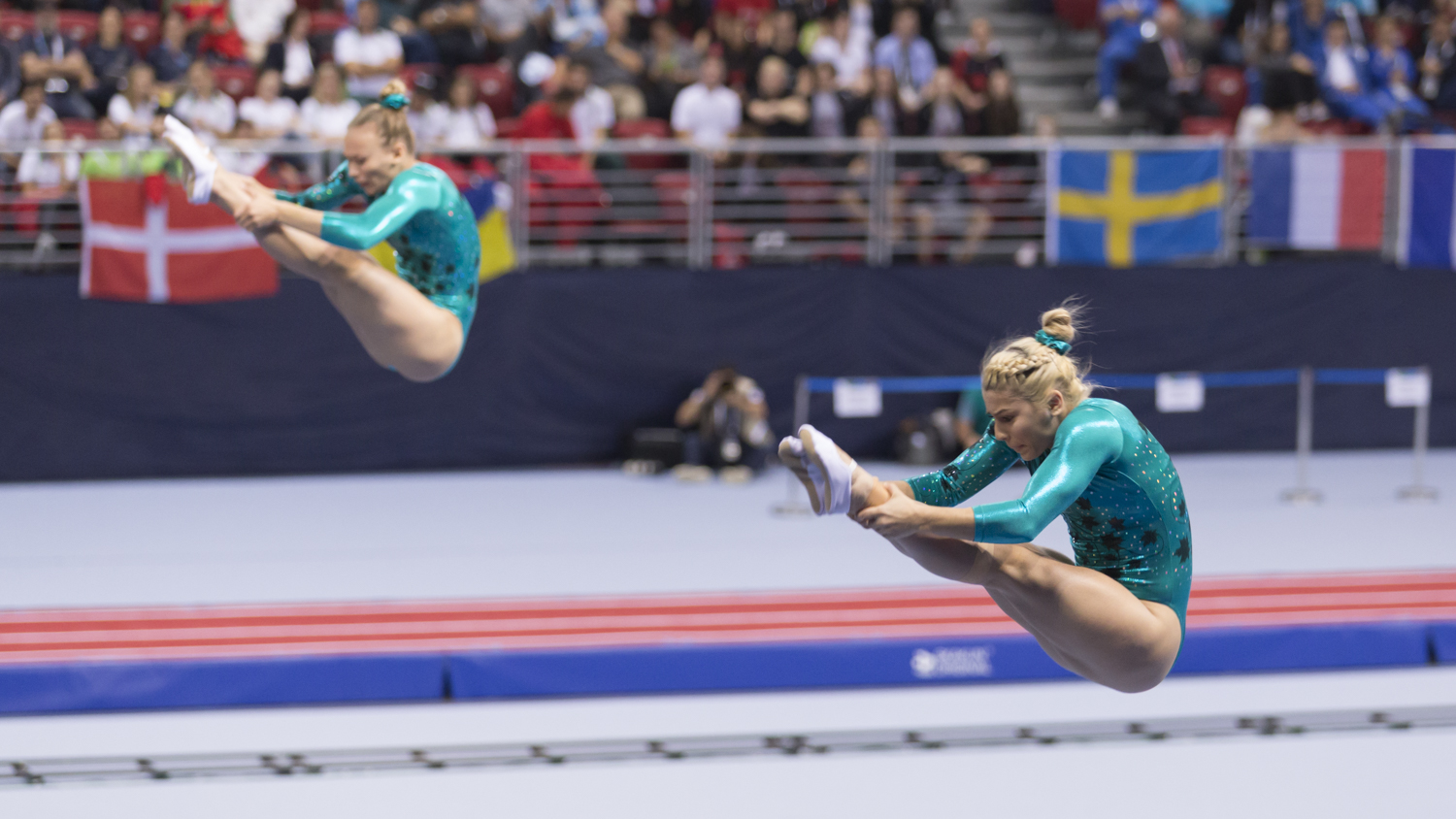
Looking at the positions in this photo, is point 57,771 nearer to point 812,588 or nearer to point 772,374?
point 812,588

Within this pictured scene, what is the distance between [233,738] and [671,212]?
5.80 meters

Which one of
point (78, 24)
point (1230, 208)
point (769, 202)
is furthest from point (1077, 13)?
point (78, 24)

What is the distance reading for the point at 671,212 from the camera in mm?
10648

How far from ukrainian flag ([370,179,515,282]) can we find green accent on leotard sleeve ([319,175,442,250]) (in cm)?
546

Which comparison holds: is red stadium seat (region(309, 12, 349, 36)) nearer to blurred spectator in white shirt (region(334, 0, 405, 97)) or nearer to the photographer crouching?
blurred spectator in white shirt (region(334, 0, 405, 97))

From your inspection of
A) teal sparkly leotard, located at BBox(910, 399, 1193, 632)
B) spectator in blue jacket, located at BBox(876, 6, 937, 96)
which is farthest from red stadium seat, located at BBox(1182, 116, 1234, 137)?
teal sparkly leotard, located at BBox(910, 399, 1193, 632)

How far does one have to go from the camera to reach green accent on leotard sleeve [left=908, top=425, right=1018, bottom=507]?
366cm

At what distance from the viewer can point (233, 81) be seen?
1038 centimetres

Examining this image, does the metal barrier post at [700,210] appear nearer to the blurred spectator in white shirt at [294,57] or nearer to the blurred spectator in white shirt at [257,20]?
the blurred spectator in white shirt at [294,57]

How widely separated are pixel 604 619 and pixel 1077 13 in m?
9.07

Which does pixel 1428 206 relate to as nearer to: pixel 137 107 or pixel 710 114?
pixel 710 114

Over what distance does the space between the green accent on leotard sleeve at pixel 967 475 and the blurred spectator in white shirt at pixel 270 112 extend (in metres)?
7.48

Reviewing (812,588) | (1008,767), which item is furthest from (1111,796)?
(812,588)

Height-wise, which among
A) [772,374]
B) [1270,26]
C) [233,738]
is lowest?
[233,738]
